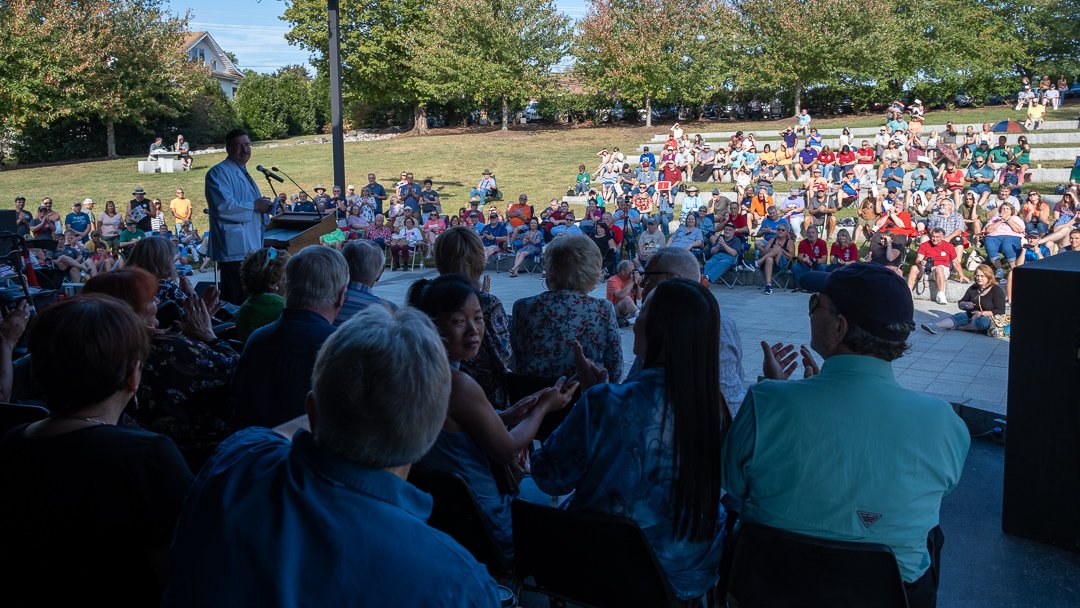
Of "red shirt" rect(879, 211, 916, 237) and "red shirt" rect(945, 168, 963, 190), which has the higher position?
"red shirt" rect(945, 168, 963, 190)

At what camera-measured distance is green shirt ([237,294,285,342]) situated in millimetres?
4086

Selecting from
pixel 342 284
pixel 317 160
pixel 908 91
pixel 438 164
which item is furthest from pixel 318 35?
pixel 342 284

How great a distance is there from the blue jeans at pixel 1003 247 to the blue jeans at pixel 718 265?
3.53m

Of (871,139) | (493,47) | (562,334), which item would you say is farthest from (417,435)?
(493,47)

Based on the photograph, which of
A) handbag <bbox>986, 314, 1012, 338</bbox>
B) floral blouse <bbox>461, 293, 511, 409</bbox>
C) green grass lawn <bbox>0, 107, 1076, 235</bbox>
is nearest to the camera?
floral blouse <bbox>461, 293, 511, 409</bbox>

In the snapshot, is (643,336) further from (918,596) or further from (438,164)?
(438,164)

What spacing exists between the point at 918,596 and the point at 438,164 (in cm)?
3055

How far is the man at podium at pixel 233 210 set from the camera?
636 centimetres

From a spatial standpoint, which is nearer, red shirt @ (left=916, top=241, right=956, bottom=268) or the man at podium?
the man at podium

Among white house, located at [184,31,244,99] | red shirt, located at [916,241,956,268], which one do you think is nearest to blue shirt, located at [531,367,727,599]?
red shirt, located at [916,241,956,268]

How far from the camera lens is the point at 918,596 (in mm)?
2348

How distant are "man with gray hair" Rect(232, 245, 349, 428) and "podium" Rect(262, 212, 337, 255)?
14.6 ft

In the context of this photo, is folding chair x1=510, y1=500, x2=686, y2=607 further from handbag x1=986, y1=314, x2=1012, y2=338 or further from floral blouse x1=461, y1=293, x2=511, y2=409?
handbag x1=986, y1=314, x2=1012, y2=338

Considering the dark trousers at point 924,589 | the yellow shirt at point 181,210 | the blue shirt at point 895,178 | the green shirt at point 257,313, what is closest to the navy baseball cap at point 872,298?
the dark trousers at point 924,589
